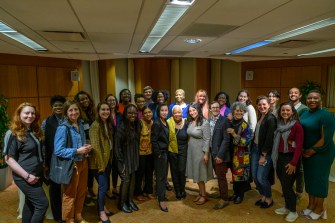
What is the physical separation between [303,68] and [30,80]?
21.9 feet

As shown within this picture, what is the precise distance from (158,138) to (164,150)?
18 centimetres

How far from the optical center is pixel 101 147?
275cm

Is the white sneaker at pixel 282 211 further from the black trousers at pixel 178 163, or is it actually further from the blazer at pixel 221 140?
the black trousers at pixel 178 163

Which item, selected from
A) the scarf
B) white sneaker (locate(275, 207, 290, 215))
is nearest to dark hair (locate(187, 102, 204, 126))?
the scarf

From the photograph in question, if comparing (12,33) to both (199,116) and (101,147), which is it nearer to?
(101,147)

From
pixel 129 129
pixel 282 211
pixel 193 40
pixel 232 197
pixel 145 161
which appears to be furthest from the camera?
pixel 193 40

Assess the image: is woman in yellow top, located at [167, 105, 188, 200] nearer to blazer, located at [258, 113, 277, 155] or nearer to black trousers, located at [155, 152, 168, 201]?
black trousers, located at [155, 152, 168, 201]

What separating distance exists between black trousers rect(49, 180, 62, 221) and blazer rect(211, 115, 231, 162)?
76.4 inches

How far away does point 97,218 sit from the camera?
9.88ft

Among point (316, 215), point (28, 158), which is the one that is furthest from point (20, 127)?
point (316, 215)

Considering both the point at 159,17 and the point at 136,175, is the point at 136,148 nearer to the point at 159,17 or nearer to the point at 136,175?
the point at 136,175

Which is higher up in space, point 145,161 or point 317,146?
point 317,146

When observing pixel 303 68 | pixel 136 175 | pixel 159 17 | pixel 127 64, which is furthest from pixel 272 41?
pixel 127 64

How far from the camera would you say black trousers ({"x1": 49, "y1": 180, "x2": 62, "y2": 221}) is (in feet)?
9.09
